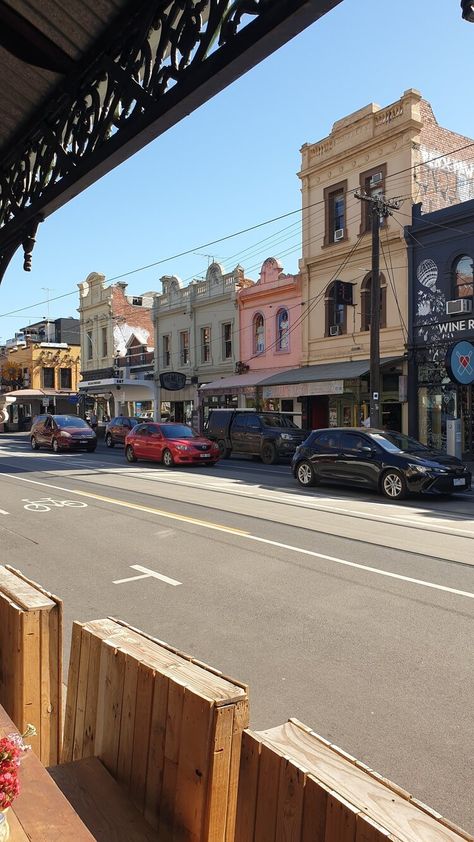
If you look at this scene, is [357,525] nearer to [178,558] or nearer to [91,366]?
[178,558]

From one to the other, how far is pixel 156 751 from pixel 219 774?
10.7 inches

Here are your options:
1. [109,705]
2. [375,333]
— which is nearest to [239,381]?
[375,333]

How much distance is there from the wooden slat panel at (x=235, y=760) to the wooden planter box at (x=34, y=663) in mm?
1042

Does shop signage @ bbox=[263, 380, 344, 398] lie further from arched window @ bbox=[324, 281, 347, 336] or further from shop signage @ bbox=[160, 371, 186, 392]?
shop signage @ bbox=[160, 371, 186, 392]

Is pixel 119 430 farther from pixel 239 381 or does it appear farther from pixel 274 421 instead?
pixel 274 421

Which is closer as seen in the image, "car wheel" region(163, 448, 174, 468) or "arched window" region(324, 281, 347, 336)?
"car wheel" region(163, 448, 174, 468)

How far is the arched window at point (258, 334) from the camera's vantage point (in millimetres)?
31281

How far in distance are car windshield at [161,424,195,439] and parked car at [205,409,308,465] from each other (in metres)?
2.17

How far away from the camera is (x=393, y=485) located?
45.0ft

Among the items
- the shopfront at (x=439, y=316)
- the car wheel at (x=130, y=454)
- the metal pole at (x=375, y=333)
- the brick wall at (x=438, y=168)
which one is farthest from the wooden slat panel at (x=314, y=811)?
the brick wall at (x=438, y=168)

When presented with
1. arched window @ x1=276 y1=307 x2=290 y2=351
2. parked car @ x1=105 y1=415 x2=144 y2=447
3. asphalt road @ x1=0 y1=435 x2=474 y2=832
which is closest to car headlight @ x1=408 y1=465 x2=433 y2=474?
asphalt road @ x1=0 y1=435 x2=474 y2=832

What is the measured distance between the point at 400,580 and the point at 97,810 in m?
5.28

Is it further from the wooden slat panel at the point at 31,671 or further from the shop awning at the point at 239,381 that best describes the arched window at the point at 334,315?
the wooden slat panel at the point at 31,671

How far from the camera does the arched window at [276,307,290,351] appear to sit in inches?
1168
